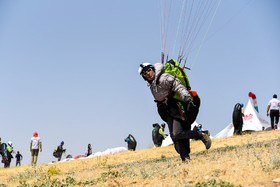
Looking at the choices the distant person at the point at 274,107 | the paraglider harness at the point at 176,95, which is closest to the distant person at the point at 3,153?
the distant person at the point at 274,107

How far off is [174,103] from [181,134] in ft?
1.88

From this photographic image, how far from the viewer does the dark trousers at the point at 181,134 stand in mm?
5867

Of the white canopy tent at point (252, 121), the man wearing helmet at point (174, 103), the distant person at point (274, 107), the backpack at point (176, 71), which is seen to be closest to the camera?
the man wearing helmet at point (174, 103)

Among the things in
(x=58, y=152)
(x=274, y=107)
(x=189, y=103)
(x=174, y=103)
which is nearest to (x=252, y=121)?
(x=274, y=107)

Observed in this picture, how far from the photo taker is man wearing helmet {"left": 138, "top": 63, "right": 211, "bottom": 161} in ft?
19.2

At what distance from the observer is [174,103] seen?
600 cm

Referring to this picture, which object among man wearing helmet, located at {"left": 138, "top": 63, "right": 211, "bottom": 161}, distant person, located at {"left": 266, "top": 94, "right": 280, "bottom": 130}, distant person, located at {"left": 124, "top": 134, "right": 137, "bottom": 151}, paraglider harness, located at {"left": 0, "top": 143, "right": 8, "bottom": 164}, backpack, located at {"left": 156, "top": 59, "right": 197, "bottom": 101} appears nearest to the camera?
man wearing helmet, located at {"left": 138, "top": 63, "right": 211, "bottom": 161}

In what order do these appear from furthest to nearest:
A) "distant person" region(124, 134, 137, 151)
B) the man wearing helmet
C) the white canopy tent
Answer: "distant person" region(124, 134, 137, 151)
the white canopy tent
the man wearing helmet

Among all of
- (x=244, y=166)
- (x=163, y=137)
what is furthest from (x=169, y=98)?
(x=163, y=137)

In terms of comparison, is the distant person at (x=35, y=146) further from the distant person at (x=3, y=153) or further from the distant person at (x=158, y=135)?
the distant person at (x=158, y=135)

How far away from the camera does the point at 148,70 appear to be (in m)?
6.06

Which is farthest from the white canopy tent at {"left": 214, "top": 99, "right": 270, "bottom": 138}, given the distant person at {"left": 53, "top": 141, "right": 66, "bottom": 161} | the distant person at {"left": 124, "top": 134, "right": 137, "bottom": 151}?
the distant person at {"left": 53, "top": 141, "right": 66, "bottom": 161}

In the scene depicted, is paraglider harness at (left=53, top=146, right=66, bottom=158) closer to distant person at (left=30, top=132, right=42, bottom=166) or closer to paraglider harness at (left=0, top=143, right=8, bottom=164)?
paraglider harness at (left=0, top=143, right=8, bottom=164)

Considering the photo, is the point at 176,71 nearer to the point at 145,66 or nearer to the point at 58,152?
the point at 145,66
